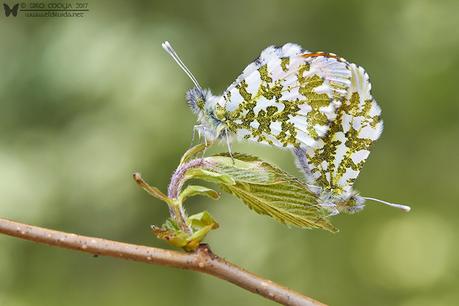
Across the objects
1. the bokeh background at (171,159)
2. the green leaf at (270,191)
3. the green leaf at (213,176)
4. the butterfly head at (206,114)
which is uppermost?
the bokeh background at (171,159)

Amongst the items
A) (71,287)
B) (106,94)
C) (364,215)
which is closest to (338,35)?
(364,215)

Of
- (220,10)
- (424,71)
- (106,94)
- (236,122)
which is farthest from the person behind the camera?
(220,10)

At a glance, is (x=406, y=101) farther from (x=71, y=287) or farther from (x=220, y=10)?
(x=71, y=287)

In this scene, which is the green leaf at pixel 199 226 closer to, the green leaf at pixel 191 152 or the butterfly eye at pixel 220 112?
the green leaf at pixel 191 152

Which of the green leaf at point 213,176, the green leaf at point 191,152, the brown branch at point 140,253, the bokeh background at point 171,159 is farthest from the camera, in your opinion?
the bokeh background at point 171,159

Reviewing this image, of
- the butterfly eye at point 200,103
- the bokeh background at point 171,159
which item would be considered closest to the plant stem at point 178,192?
the butterfly eye at point 200,103

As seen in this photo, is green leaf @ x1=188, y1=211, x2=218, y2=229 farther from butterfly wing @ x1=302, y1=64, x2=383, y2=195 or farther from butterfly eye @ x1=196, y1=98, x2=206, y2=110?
butterfly eye @ x1=196, y1=98, x2=206, y2=110

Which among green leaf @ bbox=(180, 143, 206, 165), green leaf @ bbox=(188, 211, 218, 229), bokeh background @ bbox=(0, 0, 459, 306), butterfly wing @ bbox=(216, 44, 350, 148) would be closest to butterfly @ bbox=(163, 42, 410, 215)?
butterfly wing @ bbox=(216, 44, 350, 148)
